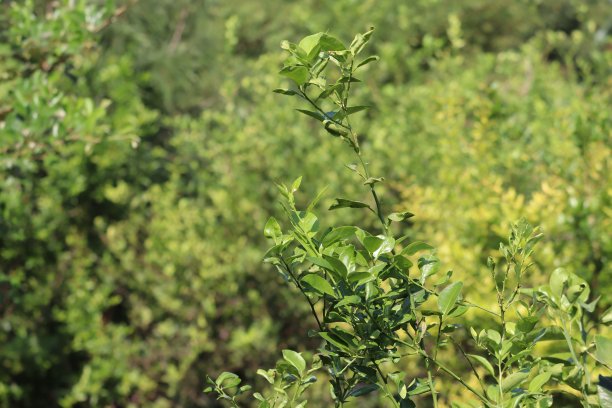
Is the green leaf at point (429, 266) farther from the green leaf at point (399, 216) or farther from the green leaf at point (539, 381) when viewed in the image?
the green leaf at point (539, 381)

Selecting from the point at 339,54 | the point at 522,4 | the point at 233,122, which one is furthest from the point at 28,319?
the point at 522,4

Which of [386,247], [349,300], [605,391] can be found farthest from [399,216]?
[605,391]

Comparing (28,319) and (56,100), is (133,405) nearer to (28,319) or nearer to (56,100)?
(28,319)

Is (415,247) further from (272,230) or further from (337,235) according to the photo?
(272,230)

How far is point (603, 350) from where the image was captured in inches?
41.7

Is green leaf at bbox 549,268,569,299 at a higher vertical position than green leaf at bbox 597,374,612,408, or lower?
higher

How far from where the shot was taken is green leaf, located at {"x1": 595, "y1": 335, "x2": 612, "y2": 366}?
3.45ft

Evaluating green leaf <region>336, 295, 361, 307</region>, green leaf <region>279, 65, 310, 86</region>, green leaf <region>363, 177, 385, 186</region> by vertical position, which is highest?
green leaf <region>279, 65, 310, 86</region>

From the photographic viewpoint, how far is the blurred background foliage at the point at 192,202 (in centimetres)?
299

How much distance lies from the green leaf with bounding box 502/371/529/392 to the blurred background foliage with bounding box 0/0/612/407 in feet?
5.45

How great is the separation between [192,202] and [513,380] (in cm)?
447

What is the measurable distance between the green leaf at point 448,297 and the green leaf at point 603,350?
0.65ft

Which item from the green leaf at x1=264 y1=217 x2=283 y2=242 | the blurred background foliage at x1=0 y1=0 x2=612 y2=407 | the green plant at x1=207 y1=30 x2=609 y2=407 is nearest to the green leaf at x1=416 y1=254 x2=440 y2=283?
the green plant at x1=207 y1=30 x2=609 y2=407

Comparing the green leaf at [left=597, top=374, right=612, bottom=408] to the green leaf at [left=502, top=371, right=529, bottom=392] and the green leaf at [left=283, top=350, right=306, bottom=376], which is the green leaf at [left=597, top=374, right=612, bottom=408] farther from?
the green leaf at [left=283, top=350, right=306, bottom=376]
